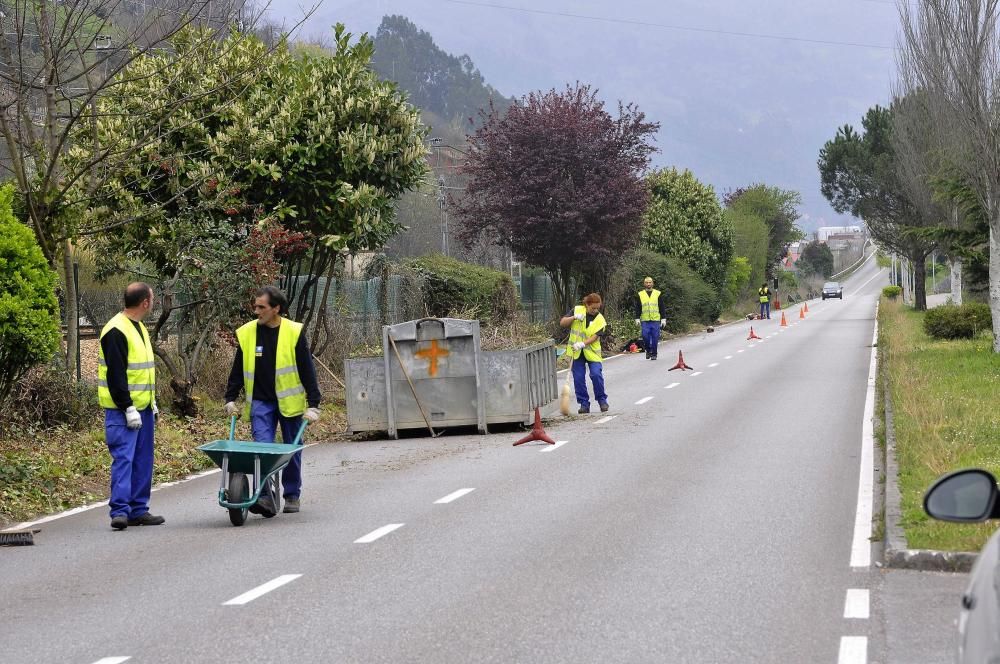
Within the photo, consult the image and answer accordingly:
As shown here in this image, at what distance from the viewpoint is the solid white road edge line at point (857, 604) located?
23.8ft

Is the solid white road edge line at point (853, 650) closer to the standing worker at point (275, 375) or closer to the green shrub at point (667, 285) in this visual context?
the standing worker at point (275, 375)

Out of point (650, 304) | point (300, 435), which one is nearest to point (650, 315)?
point (650, 304)

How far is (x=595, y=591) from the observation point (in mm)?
7918

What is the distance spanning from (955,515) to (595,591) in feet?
14.0

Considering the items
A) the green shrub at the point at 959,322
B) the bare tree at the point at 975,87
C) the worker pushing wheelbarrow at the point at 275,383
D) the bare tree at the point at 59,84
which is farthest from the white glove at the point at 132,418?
the green shrub at the point at 959,322

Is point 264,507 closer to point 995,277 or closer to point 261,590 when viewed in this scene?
point 261,590

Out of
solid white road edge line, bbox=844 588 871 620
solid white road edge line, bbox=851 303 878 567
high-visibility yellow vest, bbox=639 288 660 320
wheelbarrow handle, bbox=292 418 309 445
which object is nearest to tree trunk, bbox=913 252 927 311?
high-visibility yellow vest, bbox=639 288 660 320

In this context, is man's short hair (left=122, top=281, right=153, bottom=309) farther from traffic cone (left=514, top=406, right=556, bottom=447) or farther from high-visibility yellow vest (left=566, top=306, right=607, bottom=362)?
high-visibility yellow vest (left=566, top=306, right=607, bottom=362)

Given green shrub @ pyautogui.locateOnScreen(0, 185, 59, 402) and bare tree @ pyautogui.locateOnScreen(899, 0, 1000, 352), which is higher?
bare tree @ pyautogui.locateOnScreen(899, 0, 1000, 352)

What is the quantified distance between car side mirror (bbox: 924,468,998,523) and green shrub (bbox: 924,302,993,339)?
31.5m

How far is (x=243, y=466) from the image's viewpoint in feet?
34.9

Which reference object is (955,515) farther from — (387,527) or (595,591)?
(387,527)

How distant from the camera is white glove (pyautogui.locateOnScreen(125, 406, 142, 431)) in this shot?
420 inches

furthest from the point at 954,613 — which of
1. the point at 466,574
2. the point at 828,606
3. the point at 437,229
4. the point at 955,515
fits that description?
the point at 437,229
